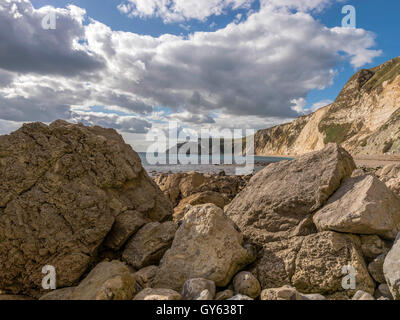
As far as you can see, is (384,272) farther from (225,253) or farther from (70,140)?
(70,140)

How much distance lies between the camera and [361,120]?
224 feet

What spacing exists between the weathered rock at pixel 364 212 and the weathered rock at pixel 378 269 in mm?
411

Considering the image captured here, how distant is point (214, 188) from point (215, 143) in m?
175

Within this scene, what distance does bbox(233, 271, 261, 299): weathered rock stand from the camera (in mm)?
4031

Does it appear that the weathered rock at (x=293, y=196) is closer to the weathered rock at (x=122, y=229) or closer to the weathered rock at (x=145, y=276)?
the weathered rock at (x=145, y=276)

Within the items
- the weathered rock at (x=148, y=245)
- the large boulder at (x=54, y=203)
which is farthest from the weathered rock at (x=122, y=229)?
the weathered rock at (x=148, y=245)

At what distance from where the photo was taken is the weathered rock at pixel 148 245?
5.14 meters

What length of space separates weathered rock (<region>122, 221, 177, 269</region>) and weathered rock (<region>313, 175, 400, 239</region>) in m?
2.87

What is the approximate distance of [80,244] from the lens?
195 inches

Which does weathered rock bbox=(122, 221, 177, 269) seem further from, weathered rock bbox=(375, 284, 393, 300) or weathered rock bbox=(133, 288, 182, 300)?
weathered rock bbox=(375, 284, 393, 300)

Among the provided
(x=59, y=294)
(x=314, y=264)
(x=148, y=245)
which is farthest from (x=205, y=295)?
(x=59, y=294)

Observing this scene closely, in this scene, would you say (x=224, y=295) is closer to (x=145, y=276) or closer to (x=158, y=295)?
(x=158, y=295)
